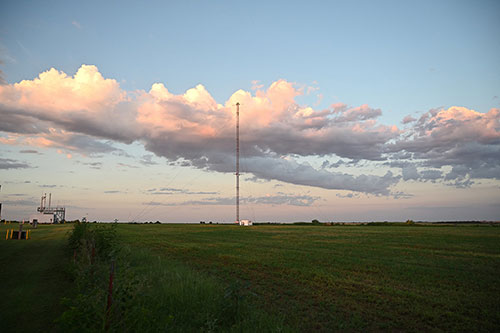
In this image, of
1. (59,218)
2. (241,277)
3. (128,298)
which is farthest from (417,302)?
(59,218)

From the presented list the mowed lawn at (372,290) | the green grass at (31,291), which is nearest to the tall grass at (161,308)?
the mowed lawn at (372,290)

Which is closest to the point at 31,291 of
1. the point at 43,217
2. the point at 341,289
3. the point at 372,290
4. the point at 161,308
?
the point at 161,308

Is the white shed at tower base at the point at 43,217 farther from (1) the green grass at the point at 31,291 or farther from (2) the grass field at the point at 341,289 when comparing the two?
(1) the green grass at the point at 31,291

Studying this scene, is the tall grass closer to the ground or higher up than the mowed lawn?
higher up

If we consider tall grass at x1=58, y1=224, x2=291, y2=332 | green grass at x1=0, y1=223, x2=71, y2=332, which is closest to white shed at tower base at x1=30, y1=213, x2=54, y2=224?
green grass at x1=0, y1=223, x2=71, y2=332

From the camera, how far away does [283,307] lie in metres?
10.3

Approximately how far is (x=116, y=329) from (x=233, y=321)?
3039mm

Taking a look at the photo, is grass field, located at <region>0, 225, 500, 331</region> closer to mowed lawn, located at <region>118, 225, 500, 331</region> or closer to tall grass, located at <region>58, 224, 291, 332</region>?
mowed lawn, located at <region>118, 225, 500, 331</region>

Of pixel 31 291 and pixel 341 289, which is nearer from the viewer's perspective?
pixel 31 291

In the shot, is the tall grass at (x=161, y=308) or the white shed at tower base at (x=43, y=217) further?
the white shed at tower base at (x=43, y=217)

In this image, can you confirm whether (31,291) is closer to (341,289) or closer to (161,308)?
(161,308)

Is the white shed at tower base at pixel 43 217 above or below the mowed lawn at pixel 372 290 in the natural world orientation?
above

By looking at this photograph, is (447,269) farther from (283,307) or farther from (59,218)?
(59,218)

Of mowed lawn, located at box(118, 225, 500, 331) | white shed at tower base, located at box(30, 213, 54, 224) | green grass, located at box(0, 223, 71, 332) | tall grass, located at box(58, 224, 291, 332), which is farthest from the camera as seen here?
white shed at tower base, located at box(30, 213, 54, 224)
